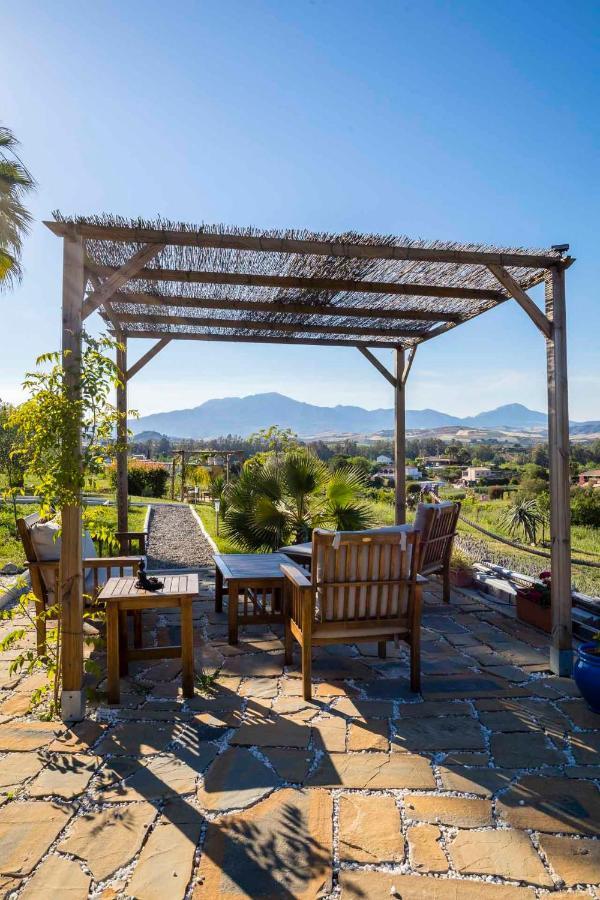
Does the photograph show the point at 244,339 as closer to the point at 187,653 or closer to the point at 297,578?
the point at 297,578

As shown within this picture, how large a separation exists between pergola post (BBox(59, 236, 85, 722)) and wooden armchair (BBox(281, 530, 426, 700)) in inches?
47.1

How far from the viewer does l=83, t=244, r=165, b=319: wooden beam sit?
134 inches

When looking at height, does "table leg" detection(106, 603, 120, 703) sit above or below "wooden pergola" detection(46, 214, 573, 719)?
below

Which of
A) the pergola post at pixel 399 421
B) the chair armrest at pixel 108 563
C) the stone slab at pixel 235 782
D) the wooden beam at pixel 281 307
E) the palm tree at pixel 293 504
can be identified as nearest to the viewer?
the stone slab at pixel 235 782

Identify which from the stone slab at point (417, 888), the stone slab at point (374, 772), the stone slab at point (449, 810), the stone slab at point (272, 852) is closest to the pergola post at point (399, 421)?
the stone slab at point (374, 772)

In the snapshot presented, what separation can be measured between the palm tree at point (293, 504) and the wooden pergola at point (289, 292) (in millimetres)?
1397

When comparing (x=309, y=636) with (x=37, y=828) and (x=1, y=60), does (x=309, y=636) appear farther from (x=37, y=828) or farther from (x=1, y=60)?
(x=1, y=60)

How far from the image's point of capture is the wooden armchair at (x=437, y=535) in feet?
16.4

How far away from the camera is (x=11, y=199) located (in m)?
9.21

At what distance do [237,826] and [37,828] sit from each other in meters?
0.72

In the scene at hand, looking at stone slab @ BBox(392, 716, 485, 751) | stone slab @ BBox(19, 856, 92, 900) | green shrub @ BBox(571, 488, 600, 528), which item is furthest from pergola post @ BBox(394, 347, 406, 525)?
green shrub @ BBox(571, 488, 600, 528)

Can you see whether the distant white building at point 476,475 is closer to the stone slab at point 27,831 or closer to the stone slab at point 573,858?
the stone slab at point 573,858

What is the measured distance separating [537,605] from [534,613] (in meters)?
0.08

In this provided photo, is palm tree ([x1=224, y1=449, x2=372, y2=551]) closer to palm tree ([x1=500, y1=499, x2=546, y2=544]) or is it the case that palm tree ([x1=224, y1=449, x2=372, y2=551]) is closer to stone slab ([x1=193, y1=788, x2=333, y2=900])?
palm tree ([x1=500, y1=499, x2=546, y2=544])
